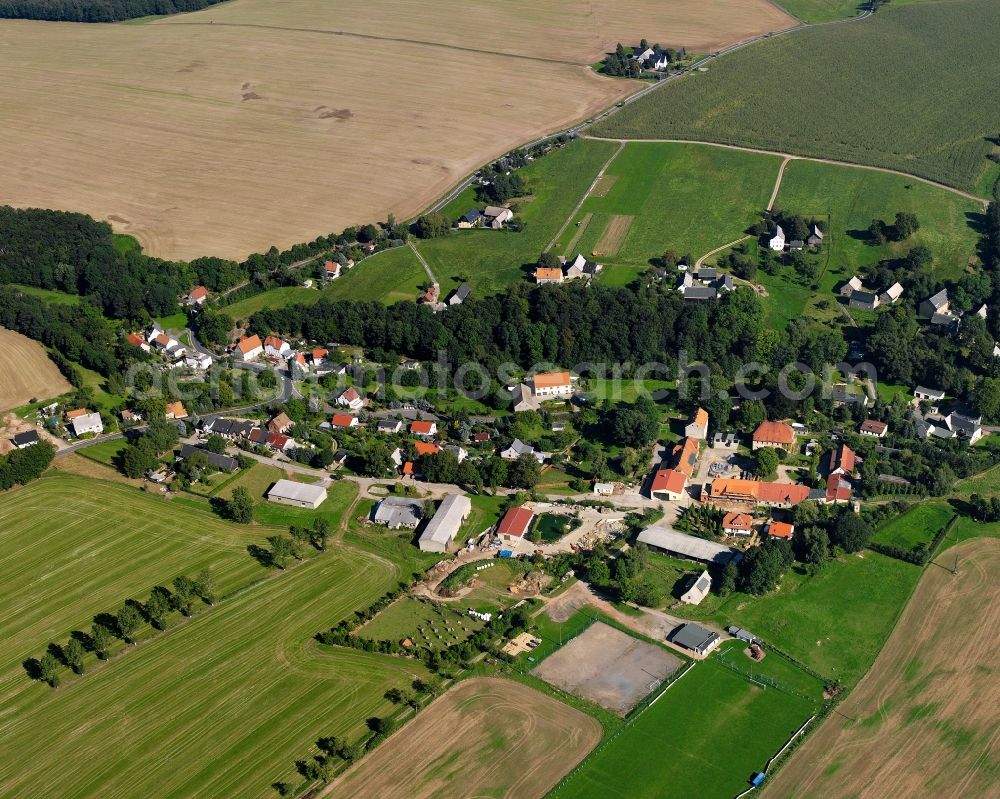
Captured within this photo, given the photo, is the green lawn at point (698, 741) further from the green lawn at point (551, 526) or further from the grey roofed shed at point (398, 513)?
the grey roofed shed at point (398, 513)

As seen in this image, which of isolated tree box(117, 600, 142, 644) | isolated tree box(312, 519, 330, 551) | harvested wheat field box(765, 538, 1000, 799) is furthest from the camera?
isolated tree box(312, 519, 330, 551)

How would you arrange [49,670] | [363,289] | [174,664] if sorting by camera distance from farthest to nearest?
[363,289] → [174,664] → [49,670]

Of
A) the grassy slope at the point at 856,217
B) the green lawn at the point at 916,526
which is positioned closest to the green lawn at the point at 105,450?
the green lawn at the point at 916,526

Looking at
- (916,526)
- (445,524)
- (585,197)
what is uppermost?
(585,197)

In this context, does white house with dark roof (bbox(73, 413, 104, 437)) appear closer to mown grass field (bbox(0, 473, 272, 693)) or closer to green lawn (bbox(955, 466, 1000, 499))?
mown grass field (bbox(0, 473, 272, 693))

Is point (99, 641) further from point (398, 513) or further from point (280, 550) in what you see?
point (398, 513)

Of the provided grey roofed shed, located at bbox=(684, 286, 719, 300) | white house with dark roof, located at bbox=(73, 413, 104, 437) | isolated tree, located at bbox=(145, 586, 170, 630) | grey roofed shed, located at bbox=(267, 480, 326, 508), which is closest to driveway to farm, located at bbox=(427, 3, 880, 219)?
grey roofed shed, located at bbox=(684, 286, 719, 300)

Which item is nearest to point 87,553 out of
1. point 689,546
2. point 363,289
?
point 689,546
